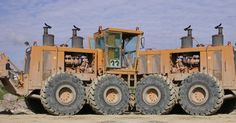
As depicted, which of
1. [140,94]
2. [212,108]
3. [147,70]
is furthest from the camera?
[147,70]

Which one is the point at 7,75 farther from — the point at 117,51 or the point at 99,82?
the point at 117,51

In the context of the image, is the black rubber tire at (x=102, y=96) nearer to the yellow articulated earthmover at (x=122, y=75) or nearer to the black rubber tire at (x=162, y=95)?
the yellow articulated earthmover at (x=122, y=75)

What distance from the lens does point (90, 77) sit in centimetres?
1789

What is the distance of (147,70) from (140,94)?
1.59m

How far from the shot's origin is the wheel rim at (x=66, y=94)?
54.3 ft

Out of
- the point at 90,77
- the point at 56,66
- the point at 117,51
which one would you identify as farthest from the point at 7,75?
the point at 117,51

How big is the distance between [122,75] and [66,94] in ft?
9.27

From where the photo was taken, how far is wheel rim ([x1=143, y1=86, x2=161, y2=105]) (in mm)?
17394

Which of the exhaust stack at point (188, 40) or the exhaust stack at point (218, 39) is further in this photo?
the exhaust stack at point (188, 40)

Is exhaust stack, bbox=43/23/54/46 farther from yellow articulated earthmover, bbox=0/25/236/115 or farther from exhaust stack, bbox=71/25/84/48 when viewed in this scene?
exhaust stack, bbox=71/25/84/48

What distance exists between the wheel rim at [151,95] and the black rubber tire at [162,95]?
96 millimetres

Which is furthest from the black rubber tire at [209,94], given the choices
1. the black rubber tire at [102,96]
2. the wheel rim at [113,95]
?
the wheel rim at [113,95]

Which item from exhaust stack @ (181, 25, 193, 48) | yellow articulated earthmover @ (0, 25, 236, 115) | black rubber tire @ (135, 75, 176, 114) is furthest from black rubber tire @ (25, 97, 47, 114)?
exhaust stack @ (181, 25, 193, 48)

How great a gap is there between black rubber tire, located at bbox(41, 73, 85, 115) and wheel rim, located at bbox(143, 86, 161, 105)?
2.48 m
